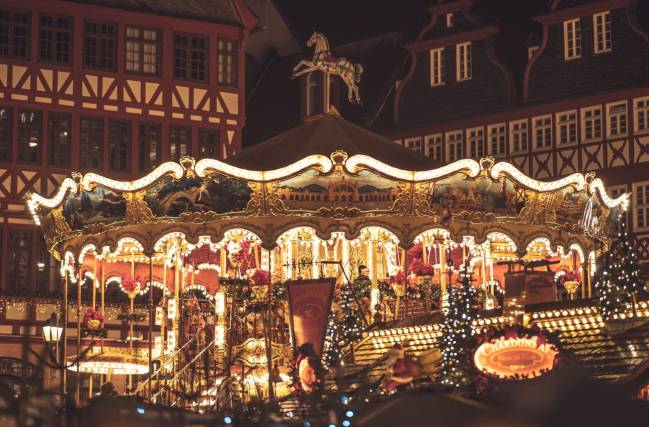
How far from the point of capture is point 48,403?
9.94m

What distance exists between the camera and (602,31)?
A: 3691cm

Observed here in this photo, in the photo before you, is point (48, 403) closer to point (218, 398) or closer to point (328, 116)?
point (218, 398)

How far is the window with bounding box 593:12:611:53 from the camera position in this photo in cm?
3678

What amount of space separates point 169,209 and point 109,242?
1525mm


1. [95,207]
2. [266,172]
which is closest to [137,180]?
[95,207]

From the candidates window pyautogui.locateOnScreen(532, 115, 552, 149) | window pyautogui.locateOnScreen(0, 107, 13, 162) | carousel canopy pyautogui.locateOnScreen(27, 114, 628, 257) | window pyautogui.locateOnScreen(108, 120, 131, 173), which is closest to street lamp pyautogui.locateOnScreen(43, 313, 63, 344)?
carousel canopy pyautogui.locateOnScreen(27, 114, 628, 257)

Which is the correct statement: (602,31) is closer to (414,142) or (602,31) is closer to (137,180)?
(414,142)

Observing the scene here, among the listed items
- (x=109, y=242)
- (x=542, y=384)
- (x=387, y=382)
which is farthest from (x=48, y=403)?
(x=109, y=242)

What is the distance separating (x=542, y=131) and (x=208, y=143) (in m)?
8.03

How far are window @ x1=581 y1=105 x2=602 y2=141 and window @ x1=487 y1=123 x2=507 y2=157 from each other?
2.46 metres

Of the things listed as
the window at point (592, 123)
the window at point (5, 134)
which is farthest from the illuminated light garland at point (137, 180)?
the window at point (592, 123)

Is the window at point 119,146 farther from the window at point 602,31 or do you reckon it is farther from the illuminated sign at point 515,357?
the illuminated sign at point 515,357

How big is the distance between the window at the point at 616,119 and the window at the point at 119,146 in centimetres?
1119

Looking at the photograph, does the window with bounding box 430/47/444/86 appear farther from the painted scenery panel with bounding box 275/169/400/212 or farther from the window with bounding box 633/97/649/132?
the painted scenery panel with bounding box 275/169/400/212
